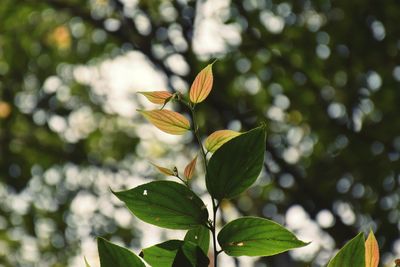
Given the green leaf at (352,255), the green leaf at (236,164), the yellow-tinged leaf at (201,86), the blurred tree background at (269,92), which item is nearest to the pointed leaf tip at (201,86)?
the yellow-tinged leaf at (201,86)

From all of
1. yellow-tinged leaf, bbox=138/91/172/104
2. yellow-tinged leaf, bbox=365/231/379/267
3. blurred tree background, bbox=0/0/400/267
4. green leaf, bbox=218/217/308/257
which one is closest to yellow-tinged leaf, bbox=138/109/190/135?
yellow-tinged leaf, bbox=138/91/172/104

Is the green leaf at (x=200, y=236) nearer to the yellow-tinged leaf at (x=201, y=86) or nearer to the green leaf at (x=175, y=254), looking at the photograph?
the green leaf at (x=175, y=254)

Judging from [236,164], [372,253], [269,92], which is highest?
[236,164]

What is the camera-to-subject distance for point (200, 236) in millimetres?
592

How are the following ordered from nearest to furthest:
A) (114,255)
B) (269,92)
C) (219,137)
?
(114,255) < (219,137) < (269,92)

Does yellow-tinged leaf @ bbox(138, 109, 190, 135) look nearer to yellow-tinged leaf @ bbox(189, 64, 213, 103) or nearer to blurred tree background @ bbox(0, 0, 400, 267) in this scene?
yellow-tinged leaf @ bbox(189, 64, 213, 103)

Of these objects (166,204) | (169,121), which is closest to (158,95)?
(169,121)

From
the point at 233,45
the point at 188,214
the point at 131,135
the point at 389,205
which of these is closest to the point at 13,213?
→ the point at 131,135

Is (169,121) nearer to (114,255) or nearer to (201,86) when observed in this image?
(201,86)

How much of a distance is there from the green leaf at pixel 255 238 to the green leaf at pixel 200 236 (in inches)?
0.7

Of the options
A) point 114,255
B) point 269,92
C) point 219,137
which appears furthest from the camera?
point 269,92

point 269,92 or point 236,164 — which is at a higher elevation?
point 236,164

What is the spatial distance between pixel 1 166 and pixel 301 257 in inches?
100

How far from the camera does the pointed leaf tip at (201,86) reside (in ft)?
2.23
